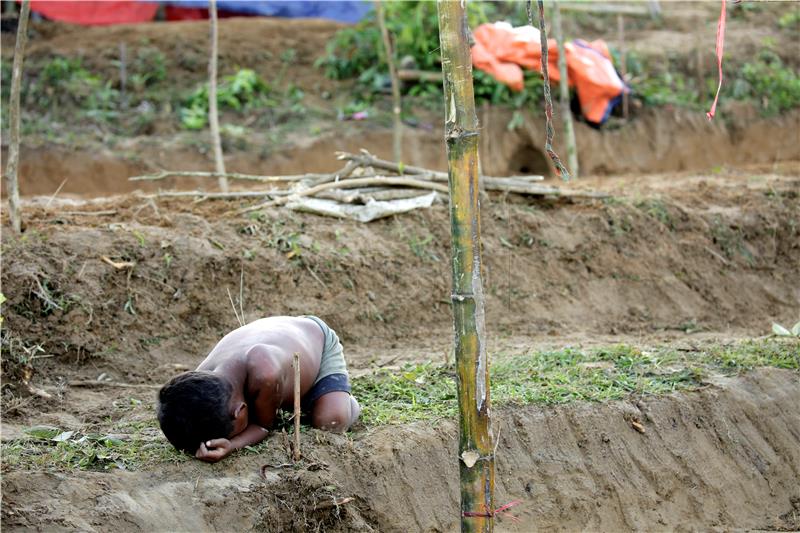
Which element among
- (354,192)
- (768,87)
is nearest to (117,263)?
(354,192)

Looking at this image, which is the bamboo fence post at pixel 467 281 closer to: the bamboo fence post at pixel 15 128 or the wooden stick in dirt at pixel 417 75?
the bamboo fence post at pixel 15 128

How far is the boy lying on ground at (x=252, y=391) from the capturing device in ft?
12.0

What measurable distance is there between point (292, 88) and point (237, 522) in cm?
838

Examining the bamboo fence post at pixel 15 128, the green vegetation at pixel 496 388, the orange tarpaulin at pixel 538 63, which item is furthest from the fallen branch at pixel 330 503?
the orange tarpaulin at pixel 538 63

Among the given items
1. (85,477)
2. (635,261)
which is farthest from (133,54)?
(85,477)

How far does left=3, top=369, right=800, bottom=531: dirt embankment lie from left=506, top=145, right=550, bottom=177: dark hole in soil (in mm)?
6079

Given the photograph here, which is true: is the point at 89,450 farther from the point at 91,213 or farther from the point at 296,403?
the point at 91,213

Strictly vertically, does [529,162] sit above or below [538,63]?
below

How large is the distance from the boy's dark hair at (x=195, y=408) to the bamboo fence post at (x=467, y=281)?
42.2 inches

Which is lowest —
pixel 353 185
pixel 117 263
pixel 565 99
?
pixel 117 263

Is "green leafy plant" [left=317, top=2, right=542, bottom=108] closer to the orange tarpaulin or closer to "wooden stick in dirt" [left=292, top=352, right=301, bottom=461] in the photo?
the orange tarpaulin

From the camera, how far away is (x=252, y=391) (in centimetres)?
387

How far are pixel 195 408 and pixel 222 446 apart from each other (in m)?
0.27

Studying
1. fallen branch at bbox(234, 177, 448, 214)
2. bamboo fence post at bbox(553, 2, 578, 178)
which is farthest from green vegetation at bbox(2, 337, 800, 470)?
bamboo fence post at bbox(553, 2, 578, 178)
